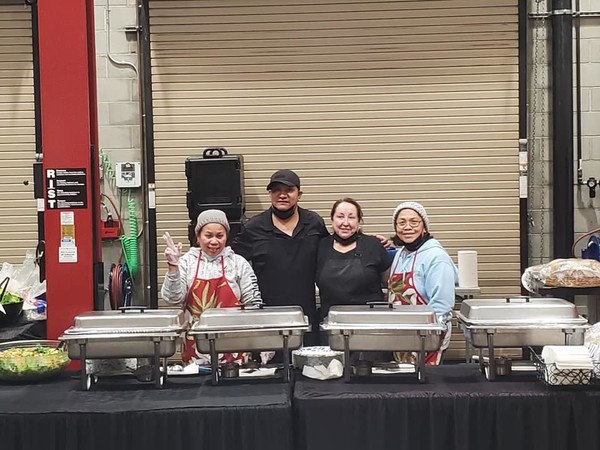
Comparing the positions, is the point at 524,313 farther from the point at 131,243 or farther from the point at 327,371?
the point at 131,243

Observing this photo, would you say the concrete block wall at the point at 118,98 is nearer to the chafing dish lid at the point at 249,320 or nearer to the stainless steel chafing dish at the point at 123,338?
the stainless steel chafing dish at the point at 123,338

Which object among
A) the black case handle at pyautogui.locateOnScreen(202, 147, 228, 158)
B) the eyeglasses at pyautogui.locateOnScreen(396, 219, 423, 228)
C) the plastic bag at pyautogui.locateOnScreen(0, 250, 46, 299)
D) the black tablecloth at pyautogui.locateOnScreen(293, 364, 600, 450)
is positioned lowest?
the black tablecloth at pyautogui.locateOnScreen(293, 364, 600, 450)

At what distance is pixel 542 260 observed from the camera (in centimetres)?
590

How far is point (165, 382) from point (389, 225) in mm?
3222

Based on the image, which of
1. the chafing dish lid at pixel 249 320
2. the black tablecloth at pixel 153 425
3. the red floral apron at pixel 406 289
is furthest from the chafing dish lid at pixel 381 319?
the red floral apron at pixel 406 289

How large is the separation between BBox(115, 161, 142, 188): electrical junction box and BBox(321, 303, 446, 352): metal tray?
3379 millimetres

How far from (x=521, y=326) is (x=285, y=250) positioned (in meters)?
1.53

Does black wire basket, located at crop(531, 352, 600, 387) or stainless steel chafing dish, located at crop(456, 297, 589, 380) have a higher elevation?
stainless steel chafing dish, located at crop(456, 297, 589, 380)

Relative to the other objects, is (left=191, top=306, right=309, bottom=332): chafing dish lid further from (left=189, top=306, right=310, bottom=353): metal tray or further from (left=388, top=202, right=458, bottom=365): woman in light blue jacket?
(left=388, top=202, right=458, bottom=365): woman in light blue jacket

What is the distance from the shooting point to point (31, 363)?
10.0 ft

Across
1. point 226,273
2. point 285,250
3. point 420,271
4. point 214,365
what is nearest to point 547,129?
point 420,271

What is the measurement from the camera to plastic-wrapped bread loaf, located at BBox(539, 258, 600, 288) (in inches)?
138

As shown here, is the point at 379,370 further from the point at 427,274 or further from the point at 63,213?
the point at 63,213

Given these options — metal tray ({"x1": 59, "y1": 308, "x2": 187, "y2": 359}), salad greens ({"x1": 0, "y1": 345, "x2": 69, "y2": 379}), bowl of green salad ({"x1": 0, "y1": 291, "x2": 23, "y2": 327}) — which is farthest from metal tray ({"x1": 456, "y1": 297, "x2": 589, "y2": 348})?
bowl of green salad ({"x1": 0, "y1": 291, "x2": 23, "y2": 327})
